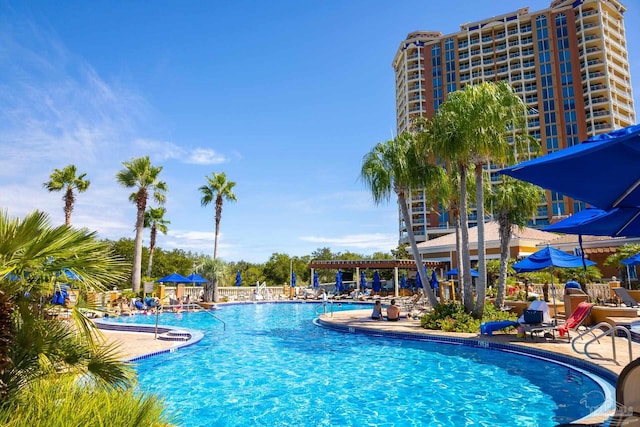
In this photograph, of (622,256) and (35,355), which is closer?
(35,355)

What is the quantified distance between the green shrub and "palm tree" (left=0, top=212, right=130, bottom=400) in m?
11.4

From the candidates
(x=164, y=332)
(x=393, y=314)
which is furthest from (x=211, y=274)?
(x=393, y=314)

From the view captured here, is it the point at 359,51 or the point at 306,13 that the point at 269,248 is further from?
the point at 306,13

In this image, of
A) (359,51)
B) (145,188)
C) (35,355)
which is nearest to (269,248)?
(145,188)

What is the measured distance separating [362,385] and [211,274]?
22.1 metres

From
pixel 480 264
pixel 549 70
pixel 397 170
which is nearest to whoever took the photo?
pixel 480 264

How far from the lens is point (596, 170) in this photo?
3.47 m

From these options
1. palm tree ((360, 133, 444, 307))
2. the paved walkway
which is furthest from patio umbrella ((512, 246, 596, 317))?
palm tree ((360, 133, 444, 307))

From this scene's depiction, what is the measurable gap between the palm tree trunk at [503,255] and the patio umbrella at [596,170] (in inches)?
443

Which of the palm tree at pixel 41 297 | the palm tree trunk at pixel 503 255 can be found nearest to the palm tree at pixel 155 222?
the palm tree trunk at pixel 503 255

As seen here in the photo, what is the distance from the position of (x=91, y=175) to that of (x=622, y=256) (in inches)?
1399

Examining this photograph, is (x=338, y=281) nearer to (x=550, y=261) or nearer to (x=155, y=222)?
(x=155, y=222)

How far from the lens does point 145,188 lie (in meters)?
30.7

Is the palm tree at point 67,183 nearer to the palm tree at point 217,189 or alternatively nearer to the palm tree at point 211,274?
the palm tree at point 217,189
